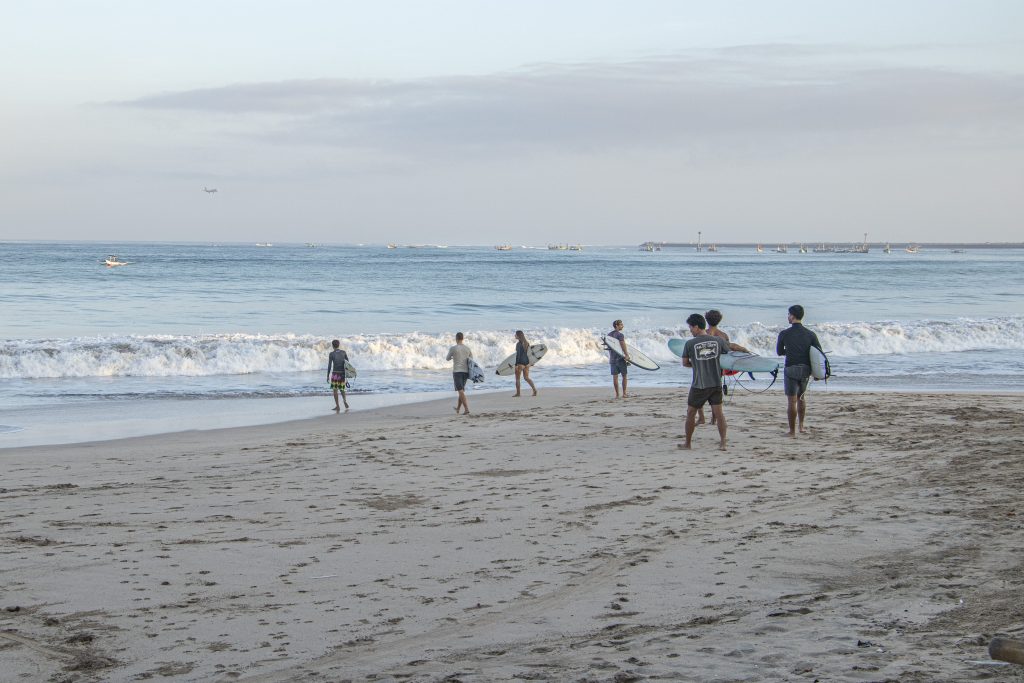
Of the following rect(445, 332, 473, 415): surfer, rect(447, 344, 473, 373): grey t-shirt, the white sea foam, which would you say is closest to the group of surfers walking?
rect(445, 332, 473, 415): surfer

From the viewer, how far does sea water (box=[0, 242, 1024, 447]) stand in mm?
19250

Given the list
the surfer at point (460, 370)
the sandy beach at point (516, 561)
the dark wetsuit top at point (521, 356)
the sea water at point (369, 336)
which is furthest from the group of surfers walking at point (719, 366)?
the sea water at point (369, 336)

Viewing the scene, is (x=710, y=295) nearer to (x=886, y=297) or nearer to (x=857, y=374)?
(x=886, y=297)

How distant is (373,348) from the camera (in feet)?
89.9

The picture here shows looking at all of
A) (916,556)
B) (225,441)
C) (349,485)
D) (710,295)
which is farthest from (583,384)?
(710,295)

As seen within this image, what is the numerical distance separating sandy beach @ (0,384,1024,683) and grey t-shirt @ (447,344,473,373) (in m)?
4.36

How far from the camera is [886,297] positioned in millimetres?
55844

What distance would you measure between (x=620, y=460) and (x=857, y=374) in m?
14.6

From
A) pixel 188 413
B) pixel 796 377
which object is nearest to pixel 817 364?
pixel 796 377

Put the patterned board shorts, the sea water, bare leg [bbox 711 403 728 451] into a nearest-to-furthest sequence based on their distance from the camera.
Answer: bare leg [bbox 711 403 728 451] → the patterned board shorts → the sea water

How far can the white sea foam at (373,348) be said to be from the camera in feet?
78.9

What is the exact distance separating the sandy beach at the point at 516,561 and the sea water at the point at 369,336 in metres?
6.15

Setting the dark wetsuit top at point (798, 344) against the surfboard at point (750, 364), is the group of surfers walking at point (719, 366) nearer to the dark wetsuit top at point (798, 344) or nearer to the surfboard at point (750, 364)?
the dark wetsuit top at point (798, 344)

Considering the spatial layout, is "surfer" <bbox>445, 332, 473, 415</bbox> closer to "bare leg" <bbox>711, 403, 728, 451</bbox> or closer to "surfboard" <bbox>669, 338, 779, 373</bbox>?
"surfboard" <bbox>669, 338, 779, 373</bbox>
